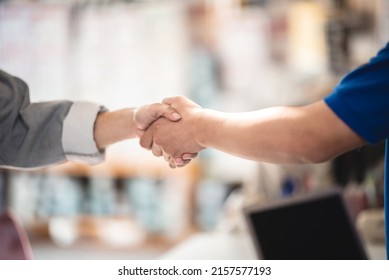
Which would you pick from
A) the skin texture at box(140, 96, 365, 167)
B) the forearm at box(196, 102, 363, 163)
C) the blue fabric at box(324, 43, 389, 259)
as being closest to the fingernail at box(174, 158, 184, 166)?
the skin texture at box(140, 96, 365, 167)

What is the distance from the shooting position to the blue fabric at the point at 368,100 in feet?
3.04

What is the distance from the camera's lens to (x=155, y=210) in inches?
173

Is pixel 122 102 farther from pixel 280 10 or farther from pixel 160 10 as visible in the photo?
pixel 280 10

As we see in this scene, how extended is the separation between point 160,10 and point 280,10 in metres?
0.80

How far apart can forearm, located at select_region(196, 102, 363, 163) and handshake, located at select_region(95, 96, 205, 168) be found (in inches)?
6.3

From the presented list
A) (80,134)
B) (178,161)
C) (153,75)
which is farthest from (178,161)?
(153,75)

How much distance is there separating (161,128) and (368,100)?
518mm

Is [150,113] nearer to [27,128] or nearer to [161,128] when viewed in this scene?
[161,128]

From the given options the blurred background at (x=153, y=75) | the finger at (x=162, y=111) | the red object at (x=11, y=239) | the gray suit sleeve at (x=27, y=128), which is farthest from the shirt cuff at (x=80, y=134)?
the blurred background at (x=153, y=75)

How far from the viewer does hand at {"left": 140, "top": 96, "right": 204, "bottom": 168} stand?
1264 millimetres

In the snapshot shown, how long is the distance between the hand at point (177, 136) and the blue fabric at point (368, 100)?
36 cm

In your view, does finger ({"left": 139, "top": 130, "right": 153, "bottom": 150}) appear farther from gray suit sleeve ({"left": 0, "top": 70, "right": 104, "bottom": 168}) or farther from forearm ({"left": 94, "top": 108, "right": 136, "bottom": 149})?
gray suit sleeve ({"left": 0, "top": 70, "right": 104, "bottom": 168})

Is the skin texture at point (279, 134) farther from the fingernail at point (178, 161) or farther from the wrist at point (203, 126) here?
the fingernail at point (178, 161)
